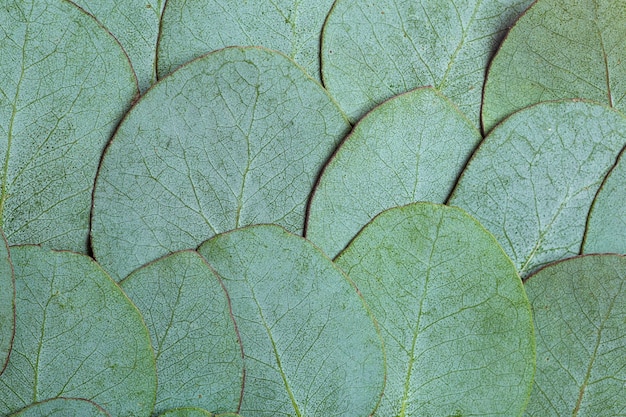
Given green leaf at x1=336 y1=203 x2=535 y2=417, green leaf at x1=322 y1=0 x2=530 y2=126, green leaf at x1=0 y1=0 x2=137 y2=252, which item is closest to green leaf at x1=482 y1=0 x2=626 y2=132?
green leaf at x1=322 y1=0 x2=530 y2=126

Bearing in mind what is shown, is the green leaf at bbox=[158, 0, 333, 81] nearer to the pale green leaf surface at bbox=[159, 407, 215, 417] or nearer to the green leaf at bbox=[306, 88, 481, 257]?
the green leaf at bbox=[306, 88, 481, 257]

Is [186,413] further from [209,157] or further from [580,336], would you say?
[580,336]

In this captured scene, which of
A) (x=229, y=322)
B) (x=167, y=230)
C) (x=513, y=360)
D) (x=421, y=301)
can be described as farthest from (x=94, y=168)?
(x=513, y=360)

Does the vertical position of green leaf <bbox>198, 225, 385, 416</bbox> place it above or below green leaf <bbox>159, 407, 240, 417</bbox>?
above

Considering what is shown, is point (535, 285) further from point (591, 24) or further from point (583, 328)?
point (591, 24)

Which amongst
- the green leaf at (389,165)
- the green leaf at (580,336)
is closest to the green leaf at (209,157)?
the green leaf at (389,165)

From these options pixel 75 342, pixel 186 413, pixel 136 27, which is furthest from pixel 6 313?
pixel 136 27

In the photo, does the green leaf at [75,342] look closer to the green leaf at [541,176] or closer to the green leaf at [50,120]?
the green leaf at [50,120]
